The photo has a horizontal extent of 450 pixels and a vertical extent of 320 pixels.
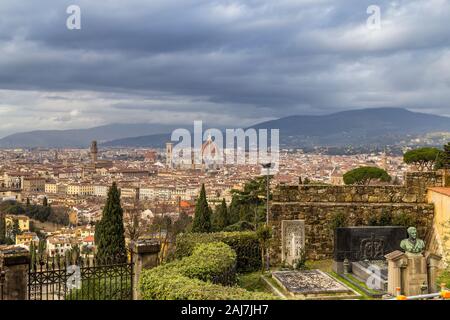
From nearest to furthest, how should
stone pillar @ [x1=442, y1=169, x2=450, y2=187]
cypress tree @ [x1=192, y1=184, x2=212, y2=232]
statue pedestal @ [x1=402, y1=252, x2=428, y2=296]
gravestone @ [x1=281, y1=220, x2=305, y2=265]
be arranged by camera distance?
1. statue pedestal @ [x1=402, y1=252, x2=428, y2=296]
2. gravestone @ [x1=281, y1=220, x2=305, y2=265]
3. stone pillar @ [x1=442, y1=169, x2=450, y2=187]
4. cypress tree @ [x1=192, y1=184, x2=212, y2=232]

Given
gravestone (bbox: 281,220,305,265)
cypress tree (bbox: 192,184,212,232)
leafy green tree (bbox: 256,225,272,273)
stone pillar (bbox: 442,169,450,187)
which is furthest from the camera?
cypress tree (bbox: 192,184,212,232)

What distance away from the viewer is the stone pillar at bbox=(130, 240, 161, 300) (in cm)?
753

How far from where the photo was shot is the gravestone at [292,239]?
10445mm

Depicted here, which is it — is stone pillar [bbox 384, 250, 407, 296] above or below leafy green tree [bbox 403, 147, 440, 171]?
below

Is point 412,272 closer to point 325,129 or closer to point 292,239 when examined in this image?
point 292,239

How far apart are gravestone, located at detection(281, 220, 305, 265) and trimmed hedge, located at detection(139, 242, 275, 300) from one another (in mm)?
2340

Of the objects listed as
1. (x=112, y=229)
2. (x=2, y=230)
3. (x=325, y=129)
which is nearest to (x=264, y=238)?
(x=112, y=229)

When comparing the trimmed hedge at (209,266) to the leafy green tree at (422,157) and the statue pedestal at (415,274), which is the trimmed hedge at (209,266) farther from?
the leafy green tree at (422,157)

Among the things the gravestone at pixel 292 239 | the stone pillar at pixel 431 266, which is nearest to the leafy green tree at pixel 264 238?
the gravestone at pixel 292 239

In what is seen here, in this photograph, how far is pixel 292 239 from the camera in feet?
34.5

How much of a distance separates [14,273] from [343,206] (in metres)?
7.10

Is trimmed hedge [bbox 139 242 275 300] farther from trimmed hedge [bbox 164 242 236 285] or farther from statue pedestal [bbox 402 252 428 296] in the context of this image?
statue pedestal [bbox 402 252 428 296]

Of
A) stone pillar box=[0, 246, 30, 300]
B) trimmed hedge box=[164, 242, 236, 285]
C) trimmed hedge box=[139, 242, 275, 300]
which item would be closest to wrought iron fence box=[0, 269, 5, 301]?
stone pillar box=[0, 246, 30, 300]

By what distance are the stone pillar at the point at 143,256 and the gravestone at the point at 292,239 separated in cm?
368
